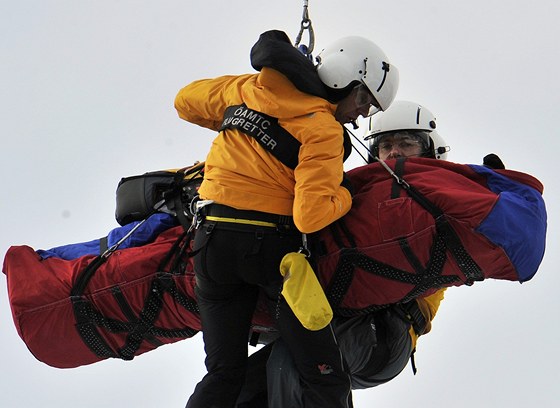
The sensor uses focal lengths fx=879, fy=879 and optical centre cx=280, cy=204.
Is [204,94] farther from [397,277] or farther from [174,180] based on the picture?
[397,277]

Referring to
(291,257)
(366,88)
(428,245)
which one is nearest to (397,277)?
(428,245)

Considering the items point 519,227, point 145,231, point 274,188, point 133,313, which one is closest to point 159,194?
point 145,231

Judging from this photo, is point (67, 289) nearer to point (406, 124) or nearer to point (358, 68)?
point (358, 68)

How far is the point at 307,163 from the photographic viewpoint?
13.4 ft

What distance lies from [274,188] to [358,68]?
0.78m

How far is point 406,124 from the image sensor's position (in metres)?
5.79

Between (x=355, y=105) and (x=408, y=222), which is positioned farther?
(x=408, y=222)

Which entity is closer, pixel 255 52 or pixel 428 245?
pixel 255 52

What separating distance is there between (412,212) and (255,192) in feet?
2.88

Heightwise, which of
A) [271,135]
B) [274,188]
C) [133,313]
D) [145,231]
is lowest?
[133,313]

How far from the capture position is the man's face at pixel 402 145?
5.82m

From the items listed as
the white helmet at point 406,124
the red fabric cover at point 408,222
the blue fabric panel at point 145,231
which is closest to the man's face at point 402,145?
the white helmet at point 406,124

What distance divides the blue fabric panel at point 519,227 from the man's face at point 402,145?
1.29 meters

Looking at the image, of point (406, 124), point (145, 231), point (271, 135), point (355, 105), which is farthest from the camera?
point (406, 124)
